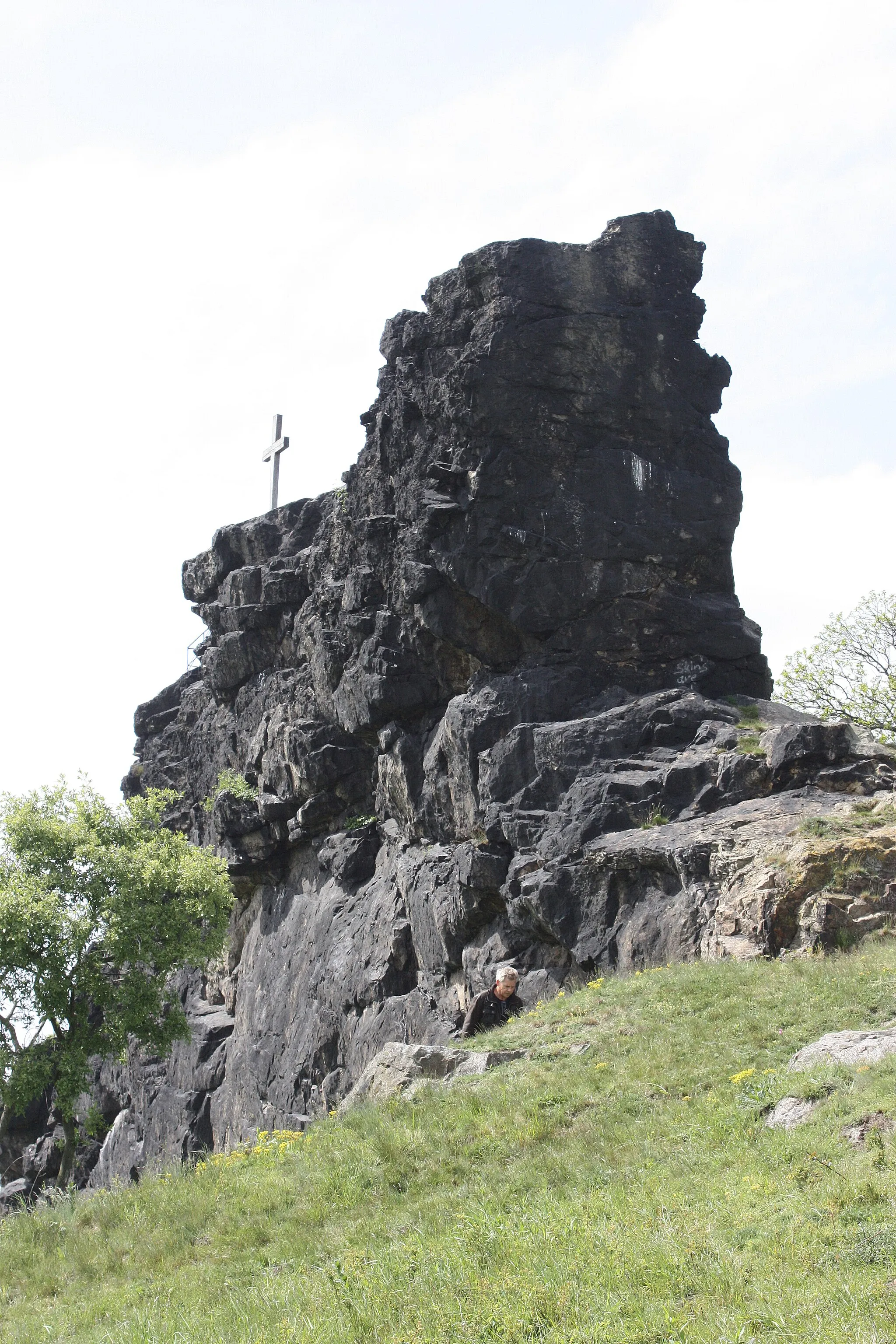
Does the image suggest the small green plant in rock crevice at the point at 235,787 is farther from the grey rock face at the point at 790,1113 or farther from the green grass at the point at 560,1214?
the grey rock face at the point at 790,1113

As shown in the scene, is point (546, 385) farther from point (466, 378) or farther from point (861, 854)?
point (861, 854)

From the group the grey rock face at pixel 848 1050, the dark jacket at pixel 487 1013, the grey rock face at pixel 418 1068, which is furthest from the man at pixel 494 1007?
the grey rock face at pixel 848 1050

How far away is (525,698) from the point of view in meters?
26.2

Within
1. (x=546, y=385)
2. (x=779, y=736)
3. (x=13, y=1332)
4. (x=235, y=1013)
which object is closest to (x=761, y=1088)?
(x=13, y=1332)

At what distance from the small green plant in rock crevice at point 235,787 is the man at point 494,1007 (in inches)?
745

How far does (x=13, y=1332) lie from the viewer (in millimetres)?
9680

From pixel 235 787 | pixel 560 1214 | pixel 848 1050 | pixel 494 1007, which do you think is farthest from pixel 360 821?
pixel 560 1214

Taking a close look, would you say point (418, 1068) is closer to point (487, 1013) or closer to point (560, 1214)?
point (487, 1013)

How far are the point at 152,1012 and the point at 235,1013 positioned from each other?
44.5 ft

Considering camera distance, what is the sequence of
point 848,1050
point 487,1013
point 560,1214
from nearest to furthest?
1. point 560,1214
2. point 848,1050
3. point 487,1013

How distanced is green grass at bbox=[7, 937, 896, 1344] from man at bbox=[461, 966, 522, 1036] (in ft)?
11.5

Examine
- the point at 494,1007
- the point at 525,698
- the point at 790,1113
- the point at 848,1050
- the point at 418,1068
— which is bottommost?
the point at 418,1068

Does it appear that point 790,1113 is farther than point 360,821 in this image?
No

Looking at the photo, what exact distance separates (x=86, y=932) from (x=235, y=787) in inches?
570
